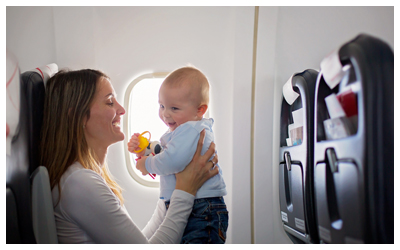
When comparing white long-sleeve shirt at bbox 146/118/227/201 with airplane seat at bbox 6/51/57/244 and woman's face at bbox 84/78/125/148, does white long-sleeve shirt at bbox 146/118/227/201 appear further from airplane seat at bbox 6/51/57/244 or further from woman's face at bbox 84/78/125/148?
airplane seat at bbox 6/51/57/244

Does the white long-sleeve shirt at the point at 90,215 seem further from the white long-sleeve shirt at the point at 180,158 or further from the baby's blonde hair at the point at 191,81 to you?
the baby's blonde hair at the point at 191,81

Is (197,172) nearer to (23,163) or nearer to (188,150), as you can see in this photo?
(188,150)

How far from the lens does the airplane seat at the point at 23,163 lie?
101 cm

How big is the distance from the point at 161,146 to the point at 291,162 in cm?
74

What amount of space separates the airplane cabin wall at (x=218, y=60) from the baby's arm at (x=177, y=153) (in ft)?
1.75

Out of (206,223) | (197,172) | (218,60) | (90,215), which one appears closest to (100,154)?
(90,215)

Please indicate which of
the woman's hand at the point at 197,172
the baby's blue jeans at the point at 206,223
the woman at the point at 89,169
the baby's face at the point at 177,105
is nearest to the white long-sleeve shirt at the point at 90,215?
the woman at the point at 89,169

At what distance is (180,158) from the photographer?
140 cm

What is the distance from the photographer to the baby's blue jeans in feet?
4.48

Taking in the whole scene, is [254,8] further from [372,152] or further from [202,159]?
[372,152]

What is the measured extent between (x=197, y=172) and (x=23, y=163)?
789mm

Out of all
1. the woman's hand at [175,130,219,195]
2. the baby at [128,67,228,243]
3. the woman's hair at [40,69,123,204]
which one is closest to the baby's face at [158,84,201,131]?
the baby at [128,67,228,243]

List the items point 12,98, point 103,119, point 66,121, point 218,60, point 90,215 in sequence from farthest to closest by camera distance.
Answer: point 218,60, point 103,119, point 66,121, point 90,215, point 12,98

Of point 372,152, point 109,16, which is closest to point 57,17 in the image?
point 109,16
